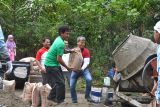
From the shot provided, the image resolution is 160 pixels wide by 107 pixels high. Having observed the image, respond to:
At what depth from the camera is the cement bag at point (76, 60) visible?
37.1 ft

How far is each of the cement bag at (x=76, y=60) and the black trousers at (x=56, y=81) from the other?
3.12 ft

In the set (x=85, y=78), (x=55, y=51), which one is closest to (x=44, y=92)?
(x=55, y=51)

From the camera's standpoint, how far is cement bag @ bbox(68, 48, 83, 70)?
37.1 ft

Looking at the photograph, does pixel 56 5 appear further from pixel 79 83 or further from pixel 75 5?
pixel 79 83

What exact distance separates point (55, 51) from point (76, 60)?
42.2 inches

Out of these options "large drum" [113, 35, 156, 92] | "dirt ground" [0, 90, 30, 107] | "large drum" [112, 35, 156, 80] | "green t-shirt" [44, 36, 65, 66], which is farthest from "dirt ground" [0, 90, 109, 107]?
"large drum" [112, 35, 156, 80]

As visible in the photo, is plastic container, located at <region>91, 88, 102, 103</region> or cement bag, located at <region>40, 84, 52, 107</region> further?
plastic container, located at <region>91, 88, 102, 103</region>

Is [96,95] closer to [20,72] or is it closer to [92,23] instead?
[20,72]

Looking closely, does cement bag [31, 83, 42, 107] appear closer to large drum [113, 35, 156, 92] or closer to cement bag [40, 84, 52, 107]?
cement bag [40, 84, 52, 107]

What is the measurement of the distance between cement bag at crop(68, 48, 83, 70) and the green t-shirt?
37.5 inches

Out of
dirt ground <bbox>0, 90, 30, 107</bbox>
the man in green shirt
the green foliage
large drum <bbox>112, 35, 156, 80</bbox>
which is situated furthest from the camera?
the green foliage

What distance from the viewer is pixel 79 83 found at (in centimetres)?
1619

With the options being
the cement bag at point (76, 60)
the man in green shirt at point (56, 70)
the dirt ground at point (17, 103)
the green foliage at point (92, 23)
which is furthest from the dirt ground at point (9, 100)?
the green foliage at point (92, 23)

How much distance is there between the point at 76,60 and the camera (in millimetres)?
11312
